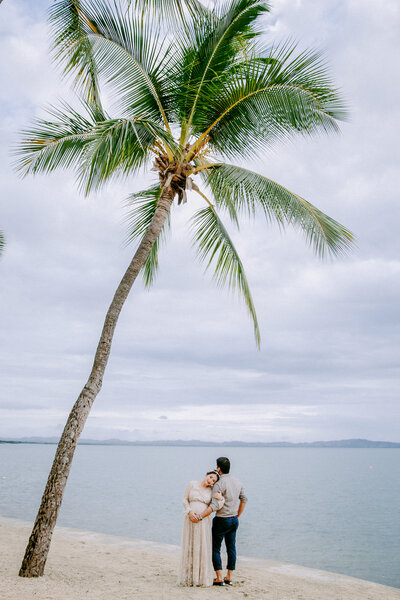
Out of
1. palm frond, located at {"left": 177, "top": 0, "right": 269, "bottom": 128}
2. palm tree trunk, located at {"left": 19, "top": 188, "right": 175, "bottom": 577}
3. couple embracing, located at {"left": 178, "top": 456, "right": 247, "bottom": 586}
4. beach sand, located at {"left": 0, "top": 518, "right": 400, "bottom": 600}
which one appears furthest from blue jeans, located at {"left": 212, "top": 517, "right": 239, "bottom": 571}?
palm frond, located at {"left": 177, "top": 0, "right": 269, "bottom": 128}

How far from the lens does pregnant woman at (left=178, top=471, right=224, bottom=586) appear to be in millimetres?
6383

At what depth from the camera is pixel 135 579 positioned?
23.2ft

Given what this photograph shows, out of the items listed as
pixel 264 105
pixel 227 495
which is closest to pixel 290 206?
pixel 264 105

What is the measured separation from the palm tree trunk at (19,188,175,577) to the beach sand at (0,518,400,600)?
11.6 inches

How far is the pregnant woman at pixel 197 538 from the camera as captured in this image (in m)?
6.38

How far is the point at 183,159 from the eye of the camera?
26.4 ft

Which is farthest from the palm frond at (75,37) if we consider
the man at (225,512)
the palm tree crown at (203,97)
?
the man at (225,512)

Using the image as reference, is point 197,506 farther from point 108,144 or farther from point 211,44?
point 211,44

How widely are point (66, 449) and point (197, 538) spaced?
6.59 ft

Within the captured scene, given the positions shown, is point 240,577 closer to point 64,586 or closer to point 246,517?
point 64,586

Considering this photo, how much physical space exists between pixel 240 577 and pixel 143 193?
6.96m

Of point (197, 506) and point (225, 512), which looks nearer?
point (197, 506)

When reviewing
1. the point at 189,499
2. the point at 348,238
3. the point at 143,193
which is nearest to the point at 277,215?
the point at 348,238

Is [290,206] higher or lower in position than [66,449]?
higher
